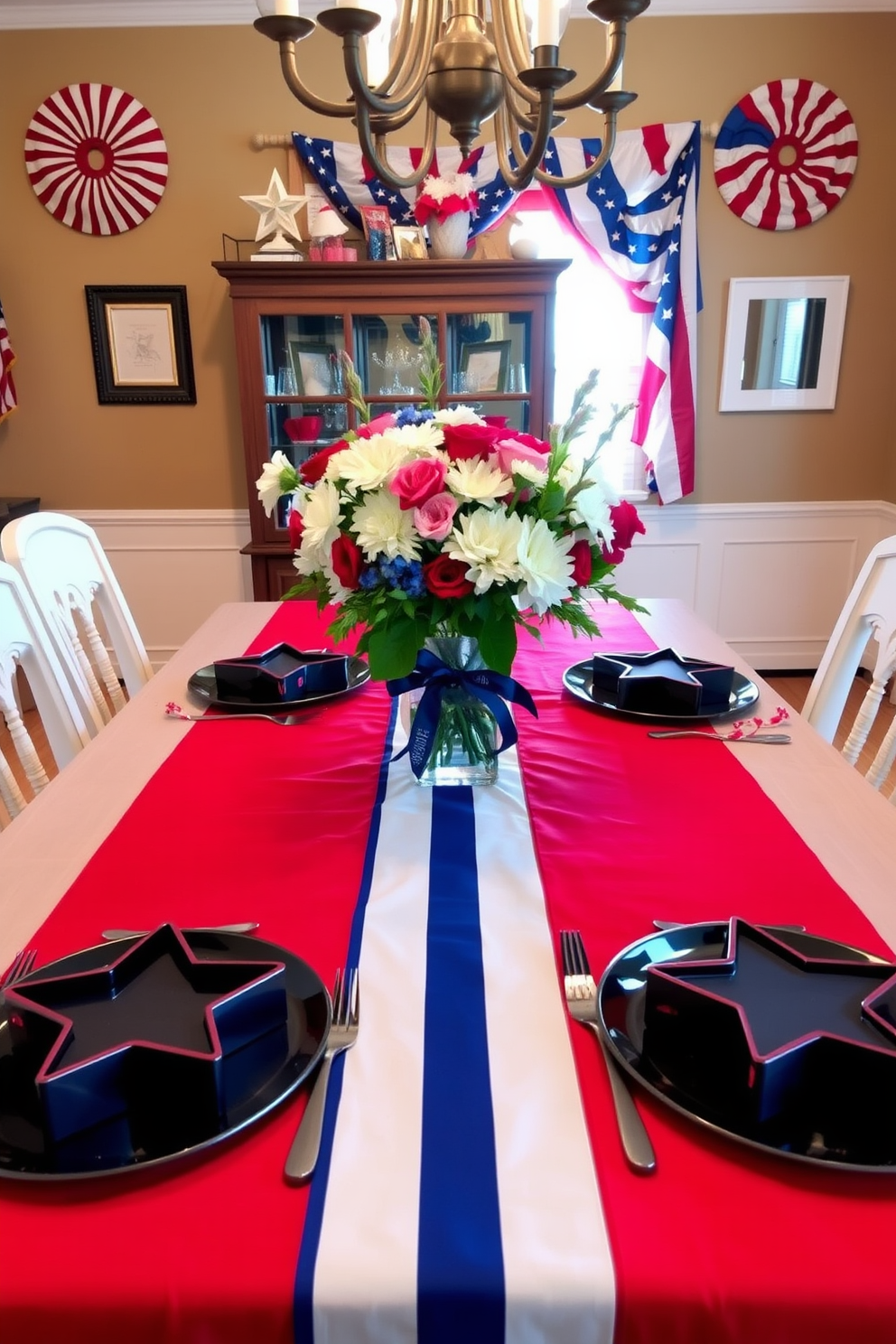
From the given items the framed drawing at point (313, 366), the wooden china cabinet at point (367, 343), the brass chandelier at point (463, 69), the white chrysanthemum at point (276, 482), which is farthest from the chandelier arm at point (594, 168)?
the framed drawing at point (313, 366)

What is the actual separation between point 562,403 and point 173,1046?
3.21 metres

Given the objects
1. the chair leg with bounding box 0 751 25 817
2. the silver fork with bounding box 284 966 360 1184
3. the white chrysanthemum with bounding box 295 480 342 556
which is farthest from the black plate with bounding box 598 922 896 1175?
the chair leg with bounding box 0 751 25 817

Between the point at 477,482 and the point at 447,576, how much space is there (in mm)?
108

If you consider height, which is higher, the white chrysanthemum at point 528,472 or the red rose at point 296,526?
the white chrysanthemum at point 528,472

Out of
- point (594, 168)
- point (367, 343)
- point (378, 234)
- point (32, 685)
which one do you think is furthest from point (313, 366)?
point (32, 685)

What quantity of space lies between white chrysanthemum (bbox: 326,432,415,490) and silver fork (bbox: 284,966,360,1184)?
1.71ft

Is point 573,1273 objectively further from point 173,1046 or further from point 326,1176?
point 173,1046

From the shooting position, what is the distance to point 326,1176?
0.64 meters

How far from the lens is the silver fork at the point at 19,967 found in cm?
83

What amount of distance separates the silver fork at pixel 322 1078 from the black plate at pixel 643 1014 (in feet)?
0.70

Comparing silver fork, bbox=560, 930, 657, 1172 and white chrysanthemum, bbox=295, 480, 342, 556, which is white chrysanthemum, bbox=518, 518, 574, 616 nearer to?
white chrysanthemum, bbox=295, 480, 342, 556

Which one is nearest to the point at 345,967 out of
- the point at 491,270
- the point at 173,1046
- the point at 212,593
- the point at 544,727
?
the point at 173,1046

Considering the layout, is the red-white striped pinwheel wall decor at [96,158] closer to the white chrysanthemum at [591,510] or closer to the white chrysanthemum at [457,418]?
the white chrysanthemum at [457,418]

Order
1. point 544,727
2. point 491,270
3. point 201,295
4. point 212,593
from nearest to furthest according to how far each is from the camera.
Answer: point 544,727, point 491,270, point 201,295, point 212,593
